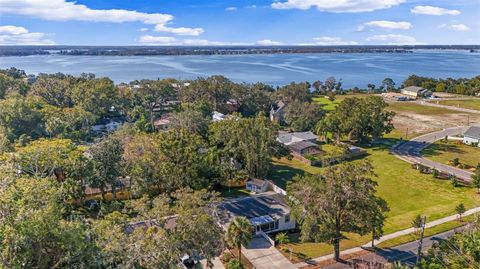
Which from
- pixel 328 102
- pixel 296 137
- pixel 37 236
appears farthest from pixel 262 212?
pixel 328 102

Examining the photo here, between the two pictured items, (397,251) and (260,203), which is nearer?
(397,251)

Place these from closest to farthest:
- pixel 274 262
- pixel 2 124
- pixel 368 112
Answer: pixel 274 262, pixel 2 124, pixel 368 112

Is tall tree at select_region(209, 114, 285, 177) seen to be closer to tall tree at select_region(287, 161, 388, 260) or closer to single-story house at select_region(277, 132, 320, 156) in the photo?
single-story house at select_region(277, 132, 320, 156)

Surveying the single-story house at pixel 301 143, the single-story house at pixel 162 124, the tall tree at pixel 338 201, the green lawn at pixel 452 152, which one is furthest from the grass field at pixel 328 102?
the tall tree at pixel 338 201

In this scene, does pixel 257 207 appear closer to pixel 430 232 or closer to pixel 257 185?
pixel 257 185

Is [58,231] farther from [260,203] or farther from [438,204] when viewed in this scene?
[438,204]

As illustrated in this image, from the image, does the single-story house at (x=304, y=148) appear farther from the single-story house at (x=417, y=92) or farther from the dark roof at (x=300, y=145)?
the single-story house at (x=417, y=92)

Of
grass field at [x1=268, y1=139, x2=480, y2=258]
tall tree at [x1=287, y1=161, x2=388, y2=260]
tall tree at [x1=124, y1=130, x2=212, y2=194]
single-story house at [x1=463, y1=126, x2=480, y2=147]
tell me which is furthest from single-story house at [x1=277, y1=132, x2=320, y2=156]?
tall tree at [x1=287, y1=161, x2=388, y2=260]

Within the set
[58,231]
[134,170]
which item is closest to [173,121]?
[134,170]
